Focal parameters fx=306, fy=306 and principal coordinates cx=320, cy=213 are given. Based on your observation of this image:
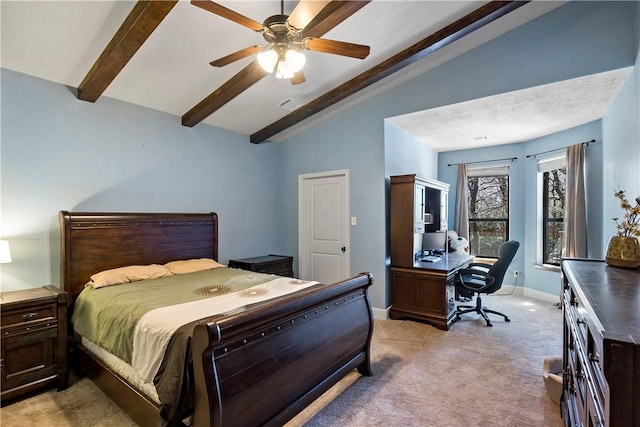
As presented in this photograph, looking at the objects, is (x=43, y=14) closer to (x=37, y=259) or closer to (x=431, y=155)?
(x=37, y=259)

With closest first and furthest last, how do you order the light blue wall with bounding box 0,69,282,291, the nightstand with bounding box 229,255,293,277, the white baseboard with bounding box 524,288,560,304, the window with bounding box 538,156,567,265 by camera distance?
the light blue wall with bounding box 0,69,282,291 → the nightstand with bounding box 229,255,293,277 → the white baseboard with bounding box 524,288,560,304 → the window with bounding box 538,156,567,265

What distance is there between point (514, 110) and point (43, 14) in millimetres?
4648

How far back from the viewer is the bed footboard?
4.80 feet

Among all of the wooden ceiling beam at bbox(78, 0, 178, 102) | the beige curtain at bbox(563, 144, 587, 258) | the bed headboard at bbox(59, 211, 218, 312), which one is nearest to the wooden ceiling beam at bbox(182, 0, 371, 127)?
the wooden ceiling beam at bbox(78, 0, 178, 102)

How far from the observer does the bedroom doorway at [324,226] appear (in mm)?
4504

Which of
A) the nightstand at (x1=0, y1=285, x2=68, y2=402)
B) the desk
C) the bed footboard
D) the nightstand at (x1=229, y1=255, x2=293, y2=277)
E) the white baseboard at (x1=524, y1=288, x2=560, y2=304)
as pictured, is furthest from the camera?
the white baseboard at (x1=524, y1=288, x2=560, y2=304)

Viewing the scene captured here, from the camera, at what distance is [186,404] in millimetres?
1633

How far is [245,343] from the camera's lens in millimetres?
1627

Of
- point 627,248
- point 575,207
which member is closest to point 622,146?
point 575,207

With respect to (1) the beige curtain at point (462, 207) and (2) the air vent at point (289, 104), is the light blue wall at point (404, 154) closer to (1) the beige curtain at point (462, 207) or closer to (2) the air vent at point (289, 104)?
(1) the beige curtain at point (462, 207)

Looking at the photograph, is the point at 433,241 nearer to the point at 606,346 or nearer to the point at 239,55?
the point at 239,55

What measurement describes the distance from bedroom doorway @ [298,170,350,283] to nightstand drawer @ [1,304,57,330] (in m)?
3.14

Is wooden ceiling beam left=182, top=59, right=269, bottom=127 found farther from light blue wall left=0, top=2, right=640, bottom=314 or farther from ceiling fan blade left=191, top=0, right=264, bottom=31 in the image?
ceiling fan blade left=191, top=0, right=264, bottom=31

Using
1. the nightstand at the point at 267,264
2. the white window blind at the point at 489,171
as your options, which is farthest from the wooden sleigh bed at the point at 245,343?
the white window blind at the point at 489,171
